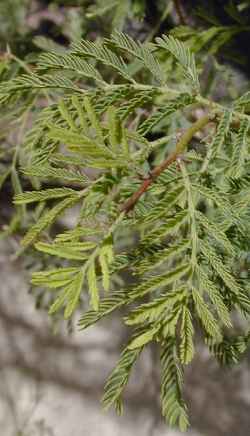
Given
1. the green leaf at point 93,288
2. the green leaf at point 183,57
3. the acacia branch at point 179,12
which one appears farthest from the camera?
the acacia branch at point 179,12

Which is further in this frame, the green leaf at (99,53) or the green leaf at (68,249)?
the green leaf at (99,53)

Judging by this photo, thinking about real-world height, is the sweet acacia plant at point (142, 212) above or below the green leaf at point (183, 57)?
below

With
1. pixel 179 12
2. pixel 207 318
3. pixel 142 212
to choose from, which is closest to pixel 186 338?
pixel 207 318

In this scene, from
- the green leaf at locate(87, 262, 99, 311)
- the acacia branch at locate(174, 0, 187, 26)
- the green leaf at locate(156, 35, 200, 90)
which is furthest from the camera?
the acacia branch at locate(174, 0, 187, 26)

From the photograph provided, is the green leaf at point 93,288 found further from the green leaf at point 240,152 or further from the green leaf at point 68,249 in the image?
the green leaf at point 240,152

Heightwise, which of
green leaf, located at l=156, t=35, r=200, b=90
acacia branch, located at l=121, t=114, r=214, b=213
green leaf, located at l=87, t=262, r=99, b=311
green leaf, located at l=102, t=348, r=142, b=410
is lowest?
green leaf, located at l=102, t=348, r=142, b=410

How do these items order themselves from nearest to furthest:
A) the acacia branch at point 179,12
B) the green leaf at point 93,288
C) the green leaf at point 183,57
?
the green leaf at point 93,288 → the green leaf at point 183,57 → the acacia branch at point 179,12

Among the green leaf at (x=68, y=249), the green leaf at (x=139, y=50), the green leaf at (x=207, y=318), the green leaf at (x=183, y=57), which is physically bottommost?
the green leaf at (x=68, y=249)

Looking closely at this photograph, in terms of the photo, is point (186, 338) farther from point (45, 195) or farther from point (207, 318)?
point (45, 195)

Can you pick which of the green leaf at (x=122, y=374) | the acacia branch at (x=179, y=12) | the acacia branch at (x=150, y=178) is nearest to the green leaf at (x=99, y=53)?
the acacia branch at (x=150, y=178)

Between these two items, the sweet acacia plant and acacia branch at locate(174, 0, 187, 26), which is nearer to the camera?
the sweet acacia plant

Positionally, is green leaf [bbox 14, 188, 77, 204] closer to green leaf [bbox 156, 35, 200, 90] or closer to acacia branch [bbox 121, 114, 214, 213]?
acacia branch [bbox 121, 114, 214, 213]

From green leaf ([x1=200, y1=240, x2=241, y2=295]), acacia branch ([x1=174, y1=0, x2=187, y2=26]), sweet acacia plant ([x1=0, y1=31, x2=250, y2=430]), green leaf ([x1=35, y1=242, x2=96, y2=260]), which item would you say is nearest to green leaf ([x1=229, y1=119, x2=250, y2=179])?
sweet acacia plant ([x1=0, y1=31, x2=250, y2=430])
